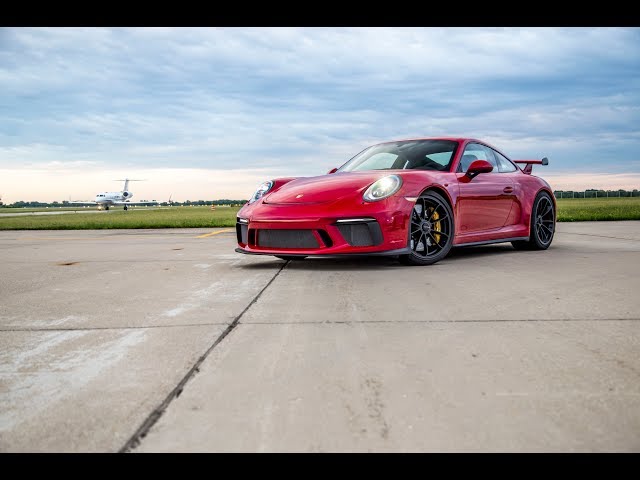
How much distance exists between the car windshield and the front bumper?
1.22m

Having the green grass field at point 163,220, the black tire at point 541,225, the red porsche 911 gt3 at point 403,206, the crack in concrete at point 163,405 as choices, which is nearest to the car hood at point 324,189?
the red porsche 911 gt3 at point 403,206

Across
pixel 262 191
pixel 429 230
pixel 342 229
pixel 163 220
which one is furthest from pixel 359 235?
pixel 163 220

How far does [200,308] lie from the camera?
3.73 meters

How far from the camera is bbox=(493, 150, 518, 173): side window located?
7469 mm

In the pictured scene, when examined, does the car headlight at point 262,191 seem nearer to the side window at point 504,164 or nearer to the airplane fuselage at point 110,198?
the side window at point 504,164

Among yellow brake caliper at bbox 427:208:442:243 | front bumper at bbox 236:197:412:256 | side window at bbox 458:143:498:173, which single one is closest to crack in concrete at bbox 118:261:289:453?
front bumper at bbox 236:197:412:256

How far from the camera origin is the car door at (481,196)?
6461mm

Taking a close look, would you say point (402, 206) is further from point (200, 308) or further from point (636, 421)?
point (636, 421)

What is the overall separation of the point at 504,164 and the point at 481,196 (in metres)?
1.14

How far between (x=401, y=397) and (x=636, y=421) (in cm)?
72

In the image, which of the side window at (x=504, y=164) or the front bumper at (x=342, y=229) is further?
the side window at (x=504, y=164)

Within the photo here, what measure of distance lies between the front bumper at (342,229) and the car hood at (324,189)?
0.12 metres
